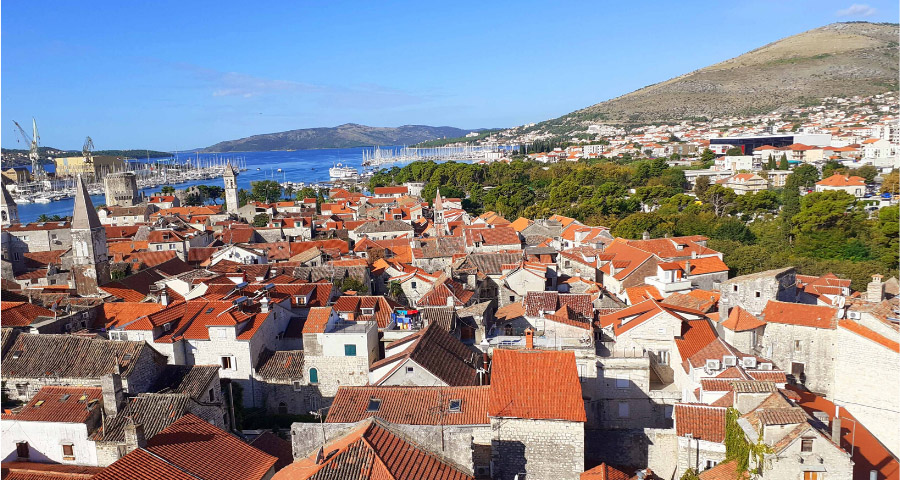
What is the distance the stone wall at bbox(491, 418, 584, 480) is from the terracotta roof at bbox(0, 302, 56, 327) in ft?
66.7

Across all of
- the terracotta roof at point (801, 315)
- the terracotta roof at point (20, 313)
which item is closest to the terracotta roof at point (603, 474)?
the terracotta roof at point (801, 315)

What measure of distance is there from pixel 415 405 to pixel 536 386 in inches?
120

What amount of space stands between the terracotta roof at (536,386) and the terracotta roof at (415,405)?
59 cm

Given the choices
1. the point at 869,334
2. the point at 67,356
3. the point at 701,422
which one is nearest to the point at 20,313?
the point at 67,356

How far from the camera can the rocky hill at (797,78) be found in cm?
15725

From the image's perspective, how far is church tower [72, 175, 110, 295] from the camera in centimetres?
3456

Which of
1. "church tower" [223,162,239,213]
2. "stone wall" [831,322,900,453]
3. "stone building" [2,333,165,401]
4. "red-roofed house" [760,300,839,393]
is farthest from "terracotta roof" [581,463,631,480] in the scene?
"church tower" [223,162,239,213]

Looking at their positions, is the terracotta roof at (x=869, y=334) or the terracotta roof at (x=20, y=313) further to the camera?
the terracotta roof at (x=20, y=313)

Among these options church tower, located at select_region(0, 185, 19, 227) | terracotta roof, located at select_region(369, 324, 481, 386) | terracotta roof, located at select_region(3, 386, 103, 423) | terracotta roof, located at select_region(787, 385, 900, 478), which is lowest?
terracotta roof, located at select_region(787, 385, 900, 478)

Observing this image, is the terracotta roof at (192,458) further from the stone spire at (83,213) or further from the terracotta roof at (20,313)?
the stone spire at (83,213)

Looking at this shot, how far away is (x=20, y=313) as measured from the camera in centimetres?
2527

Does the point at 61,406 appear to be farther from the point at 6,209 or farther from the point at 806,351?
the point at 6,209

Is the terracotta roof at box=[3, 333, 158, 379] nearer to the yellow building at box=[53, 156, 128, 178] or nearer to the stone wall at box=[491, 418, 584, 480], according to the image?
the stone wall at box=[491, 418, 584, 480]

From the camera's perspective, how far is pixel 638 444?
17.2 m
